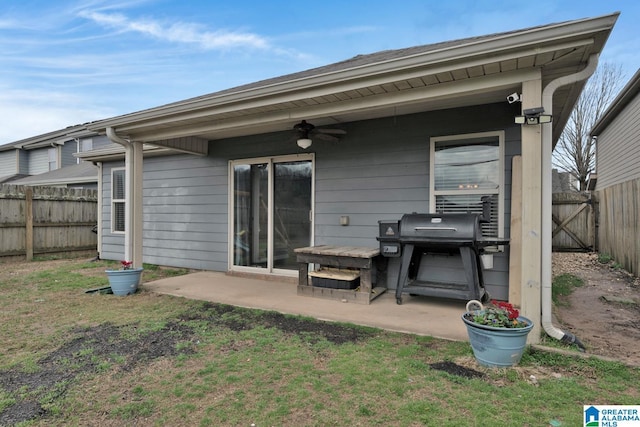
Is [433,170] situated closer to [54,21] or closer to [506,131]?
[506,131]

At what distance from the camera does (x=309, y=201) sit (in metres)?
5.21

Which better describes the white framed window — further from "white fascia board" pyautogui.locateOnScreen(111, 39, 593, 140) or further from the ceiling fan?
the ceiling fan

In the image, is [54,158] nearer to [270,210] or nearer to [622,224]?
[270,210]

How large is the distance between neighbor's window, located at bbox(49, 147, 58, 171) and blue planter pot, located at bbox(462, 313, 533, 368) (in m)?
19.2

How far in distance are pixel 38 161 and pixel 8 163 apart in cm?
211

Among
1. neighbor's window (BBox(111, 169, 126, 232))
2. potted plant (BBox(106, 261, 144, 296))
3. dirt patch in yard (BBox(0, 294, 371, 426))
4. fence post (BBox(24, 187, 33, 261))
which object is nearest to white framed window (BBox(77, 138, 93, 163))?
fence post (BBox(24, 187, 33, 261))

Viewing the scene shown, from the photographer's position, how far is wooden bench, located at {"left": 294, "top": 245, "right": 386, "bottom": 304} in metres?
4.01

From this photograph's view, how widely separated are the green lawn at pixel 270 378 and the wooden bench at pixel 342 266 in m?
0.84

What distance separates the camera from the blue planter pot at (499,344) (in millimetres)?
2283

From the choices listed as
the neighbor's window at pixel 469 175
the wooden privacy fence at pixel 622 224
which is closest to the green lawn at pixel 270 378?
the neighbor's window at pixel 469 175

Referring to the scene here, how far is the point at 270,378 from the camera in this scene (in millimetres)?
2244

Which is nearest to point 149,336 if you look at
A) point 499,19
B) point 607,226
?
point 607,226

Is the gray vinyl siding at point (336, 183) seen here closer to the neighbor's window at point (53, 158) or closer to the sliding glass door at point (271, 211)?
the sliding glass door at point (271, 211)

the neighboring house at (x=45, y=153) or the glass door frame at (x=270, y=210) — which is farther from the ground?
the neighboring house at (x=45, y=153)
